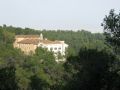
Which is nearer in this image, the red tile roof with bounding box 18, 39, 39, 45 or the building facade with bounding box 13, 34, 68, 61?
the building facade with bounding box 13, 34, 68, 61

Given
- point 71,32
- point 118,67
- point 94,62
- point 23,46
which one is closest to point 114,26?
point 118,67

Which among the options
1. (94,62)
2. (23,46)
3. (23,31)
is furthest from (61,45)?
(94,62)

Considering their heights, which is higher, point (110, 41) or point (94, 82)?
point (110, 41)

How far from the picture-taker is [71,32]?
129 m

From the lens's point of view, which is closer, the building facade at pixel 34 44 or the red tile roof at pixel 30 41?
the building facade at pixel 34 44

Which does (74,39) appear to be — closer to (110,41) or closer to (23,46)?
(23,46)

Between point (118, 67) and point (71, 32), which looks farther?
point (71, 32)

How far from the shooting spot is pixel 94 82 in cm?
2011

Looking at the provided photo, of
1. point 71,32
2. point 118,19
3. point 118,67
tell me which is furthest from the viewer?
point 71,32

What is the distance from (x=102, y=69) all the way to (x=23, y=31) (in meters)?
88.7

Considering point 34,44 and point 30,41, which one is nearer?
point 34,44

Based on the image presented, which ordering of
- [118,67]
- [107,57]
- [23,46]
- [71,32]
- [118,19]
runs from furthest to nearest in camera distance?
[71,32] → [23,46] → [107,57] → [118,67] → [118,19]

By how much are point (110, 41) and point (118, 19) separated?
0.86 m

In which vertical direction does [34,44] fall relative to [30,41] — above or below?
below
